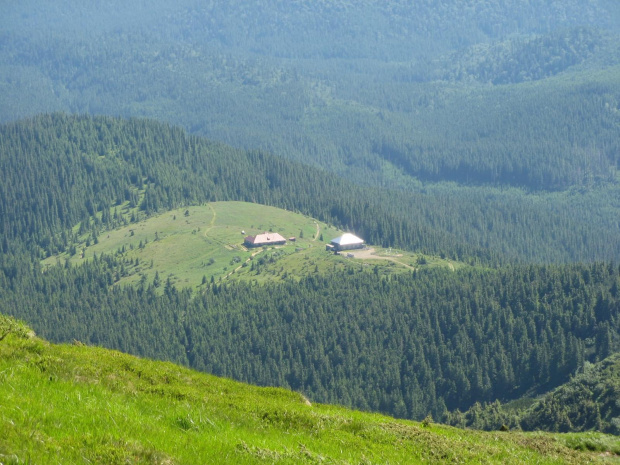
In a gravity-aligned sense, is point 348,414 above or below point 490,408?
above

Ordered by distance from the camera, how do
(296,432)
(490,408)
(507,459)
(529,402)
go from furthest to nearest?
1. (529,402)
2. (490,408)
3. (507,459)
4. (296,432)

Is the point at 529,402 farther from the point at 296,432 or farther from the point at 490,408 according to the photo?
the point at 296,432

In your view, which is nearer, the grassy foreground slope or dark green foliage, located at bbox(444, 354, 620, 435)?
the grassy foreground slope

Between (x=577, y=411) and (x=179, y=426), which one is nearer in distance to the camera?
(x=179, y=426)

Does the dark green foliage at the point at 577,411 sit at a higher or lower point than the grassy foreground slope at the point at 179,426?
lower

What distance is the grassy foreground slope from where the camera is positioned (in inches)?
1046

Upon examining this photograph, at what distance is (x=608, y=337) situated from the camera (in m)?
186

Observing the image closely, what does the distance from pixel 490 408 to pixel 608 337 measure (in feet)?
172

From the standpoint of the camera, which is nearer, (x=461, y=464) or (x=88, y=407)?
(x=88, y=407)

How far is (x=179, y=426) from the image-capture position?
32.2m

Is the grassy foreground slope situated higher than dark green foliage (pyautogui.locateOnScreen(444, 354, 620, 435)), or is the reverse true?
the grassy foreground slope

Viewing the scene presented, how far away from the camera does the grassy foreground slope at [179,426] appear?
26.6m

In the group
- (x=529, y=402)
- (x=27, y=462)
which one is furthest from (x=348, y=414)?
(x=529, y=402)

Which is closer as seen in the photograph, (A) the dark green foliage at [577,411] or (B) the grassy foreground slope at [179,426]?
(B) the grassy foreground slope at [179,426]
